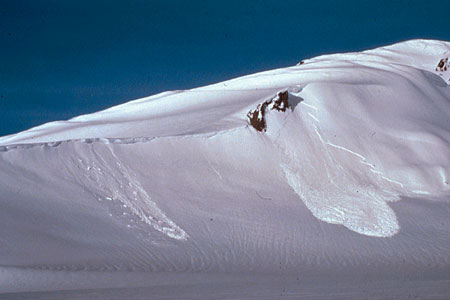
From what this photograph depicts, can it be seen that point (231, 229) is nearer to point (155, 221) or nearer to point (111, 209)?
point (155, 221)

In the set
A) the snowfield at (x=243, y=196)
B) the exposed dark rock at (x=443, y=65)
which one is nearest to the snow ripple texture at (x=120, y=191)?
the snowfield at (x=243, y=196)

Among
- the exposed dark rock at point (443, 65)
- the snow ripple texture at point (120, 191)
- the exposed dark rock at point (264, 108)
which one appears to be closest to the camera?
the snow ripple texture at point (120, 191)

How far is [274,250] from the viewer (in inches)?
449

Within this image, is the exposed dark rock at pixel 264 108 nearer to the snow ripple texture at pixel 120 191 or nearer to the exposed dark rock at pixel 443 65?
the snow ripple texture at pixel 120 191

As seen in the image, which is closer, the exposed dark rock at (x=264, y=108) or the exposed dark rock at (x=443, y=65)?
the exposed dark rock at (x=264, y=108)

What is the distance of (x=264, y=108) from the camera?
17844mm

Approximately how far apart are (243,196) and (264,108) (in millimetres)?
4437

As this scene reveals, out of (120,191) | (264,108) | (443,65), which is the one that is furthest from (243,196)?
(443,65)

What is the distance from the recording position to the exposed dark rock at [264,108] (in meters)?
17.3

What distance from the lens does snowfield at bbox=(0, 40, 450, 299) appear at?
8.86 m

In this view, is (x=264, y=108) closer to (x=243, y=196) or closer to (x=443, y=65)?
(x=243, y=196)

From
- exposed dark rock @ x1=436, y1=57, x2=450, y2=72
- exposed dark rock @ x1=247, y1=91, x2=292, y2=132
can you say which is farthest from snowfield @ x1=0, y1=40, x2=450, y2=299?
exposed dark rock @ x1=436, y1=57, x2=450, y2=72

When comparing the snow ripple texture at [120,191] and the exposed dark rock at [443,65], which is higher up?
the exposed dark rock at [443,65]

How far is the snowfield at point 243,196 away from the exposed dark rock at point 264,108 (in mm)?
47
